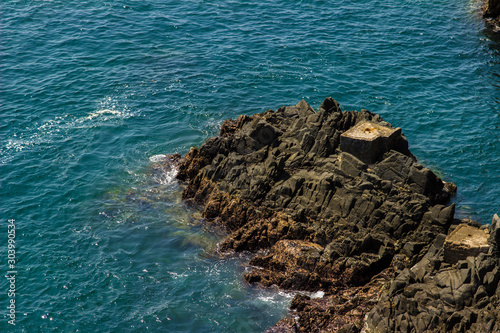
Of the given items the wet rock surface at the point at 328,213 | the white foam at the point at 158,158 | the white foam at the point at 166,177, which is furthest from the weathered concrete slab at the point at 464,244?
the white foam at the point at 158,158

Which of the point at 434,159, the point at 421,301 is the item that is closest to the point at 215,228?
the point at 421,301

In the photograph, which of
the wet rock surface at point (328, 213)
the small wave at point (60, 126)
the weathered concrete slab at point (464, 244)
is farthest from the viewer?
the small wave at point (60, 126)

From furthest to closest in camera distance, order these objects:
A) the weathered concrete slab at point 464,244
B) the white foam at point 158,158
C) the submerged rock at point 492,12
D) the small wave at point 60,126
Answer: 1. the submerged rock at point 492,12
2. the small wave at point 60,126
3. the white foam at point 158,158
4. the weathered concrete slab at point 464,244

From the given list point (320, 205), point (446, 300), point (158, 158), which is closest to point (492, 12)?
point (320, 205)

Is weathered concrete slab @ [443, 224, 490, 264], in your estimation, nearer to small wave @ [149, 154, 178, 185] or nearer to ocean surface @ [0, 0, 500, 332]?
ocean surface @ [0, 0, 500, 332]

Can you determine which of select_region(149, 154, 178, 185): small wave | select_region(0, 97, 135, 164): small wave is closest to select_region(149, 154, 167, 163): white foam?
select_region(149, 154, 178, 185): small wave

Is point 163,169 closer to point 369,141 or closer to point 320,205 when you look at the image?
point 320,205

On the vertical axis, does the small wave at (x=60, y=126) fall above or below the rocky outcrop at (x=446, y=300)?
above

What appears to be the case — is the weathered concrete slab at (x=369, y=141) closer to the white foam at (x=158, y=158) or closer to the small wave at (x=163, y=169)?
the small wave at (x=163, y=169)

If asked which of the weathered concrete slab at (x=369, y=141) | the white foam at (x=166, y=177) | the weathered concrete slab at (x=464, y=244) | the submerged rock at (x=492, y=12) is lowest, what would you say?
the white foam at (x=166, y=177)
